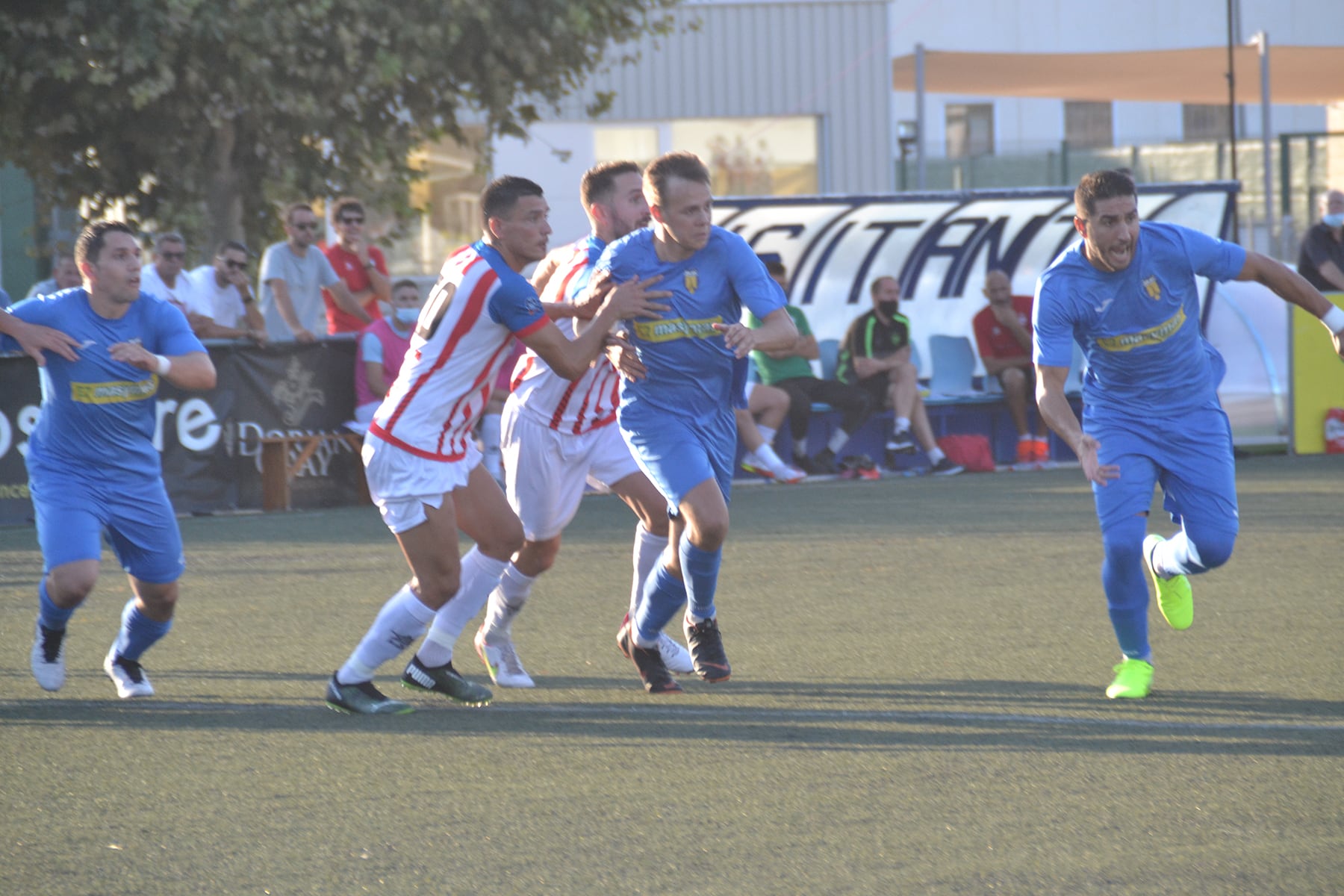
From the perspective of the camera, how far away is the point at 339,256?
1320 centimetres

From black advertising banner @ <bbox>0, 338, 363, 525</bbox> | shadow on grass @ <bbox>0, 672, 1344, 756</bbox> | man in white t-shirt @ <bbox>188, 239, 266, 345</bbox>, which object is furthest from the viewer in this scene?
man in white t-shirt @ <bbox>188, 239, 266, 345</bbox>

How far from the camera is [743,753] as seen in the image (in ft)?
16.9

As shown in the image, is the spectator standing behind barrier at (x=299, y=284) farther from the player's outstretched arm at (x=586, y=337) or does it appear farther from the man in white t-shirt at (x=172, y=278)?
the player's outstretched arm at (x=586, y=337)

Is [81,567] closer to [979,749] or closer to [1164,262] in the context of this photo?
[979,749]

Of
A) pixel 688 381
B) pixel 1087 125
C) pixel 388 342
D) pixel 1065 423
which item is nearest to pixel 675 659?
pixel 688 381

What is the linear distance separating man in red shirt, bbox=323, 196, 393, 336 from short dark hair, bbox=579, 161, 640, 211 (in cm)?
669

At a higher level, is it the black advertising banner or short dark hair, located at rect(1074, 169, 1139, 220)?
short dark hair, located at rect(1074, 169, 1139, 220)

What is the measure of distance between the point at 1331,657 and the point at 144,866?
174 inches

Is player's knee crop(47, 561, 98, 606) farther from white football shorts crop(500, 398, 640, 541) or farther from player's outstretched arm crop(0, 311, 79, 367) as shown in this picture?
white football shorts crop(500, 398, 640, 541)

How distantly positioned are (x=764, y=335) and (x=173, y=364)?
2172 mm

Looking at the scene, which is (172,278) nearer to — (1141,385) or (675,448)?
(675,448)

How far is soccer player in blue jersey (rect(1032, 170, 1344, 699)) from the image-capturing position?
5820 millimetres

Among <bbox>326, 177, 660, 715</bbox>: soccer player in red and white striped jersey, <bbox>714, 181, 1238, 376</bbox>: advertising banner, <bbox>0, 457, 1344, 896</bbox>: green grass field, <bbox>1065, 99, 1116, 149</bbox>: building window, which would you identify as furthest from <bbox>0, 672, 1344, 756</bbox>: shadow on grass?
<bbox>1065, 99, 1116, 149</bbox>: building window

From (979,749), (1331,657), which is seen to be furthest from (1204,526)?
(979,749)
